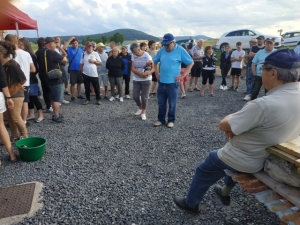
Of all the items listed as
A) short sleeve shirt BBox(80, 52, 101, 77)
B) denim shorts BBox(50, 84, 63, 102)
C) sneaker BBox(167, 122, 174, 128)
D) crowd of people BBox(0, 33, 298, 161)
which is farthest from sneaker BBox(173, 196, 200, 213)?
short sleeve shirt BBox(80, 52, 101, 77)

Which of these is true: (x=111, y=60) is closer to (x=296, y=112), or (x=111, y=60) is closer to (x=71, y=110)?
(x=71, y=110)

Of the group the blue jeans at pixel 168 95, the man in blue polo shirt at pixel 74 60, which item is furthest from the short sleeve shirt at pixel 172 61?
the man in blue polo shirt at pixel 74 60

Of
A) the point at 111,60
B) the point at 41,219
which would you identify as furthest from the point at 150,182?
the point at 111,60

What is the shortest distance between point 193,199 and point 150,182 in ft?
2.69

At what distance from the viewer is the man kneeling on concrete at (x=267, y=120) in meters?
1.83

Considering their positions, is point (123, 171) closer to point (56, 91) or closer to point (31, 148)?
point (31, 148)

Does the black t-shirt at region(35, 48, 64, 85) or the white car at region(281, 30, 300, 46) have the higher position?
the white car at region(281, 30, 300, 46)

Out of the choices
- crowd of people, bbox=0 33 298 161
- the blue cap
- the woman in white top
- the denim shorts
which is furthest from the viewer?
the woman in white top

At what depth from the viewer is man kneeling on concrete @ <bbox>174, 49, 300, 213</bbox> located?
183cm

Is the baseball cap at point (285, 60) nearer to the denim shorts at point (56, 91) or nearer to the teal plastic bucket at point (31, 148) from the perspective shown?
the teal plastic bucket at point (31, 148)

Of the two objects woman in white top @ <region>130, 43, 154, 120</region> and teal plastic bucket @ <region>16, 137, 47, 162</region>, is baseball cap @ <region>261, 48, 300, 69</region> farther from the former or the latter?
woman in white top @ <region>130, 43, 154, 120</region>

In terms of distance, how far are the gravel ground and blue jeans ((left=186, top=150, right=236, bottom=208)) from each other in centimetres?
26

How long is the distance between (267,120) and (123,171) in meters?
2.23

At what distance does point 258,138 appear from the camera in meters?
1.96
